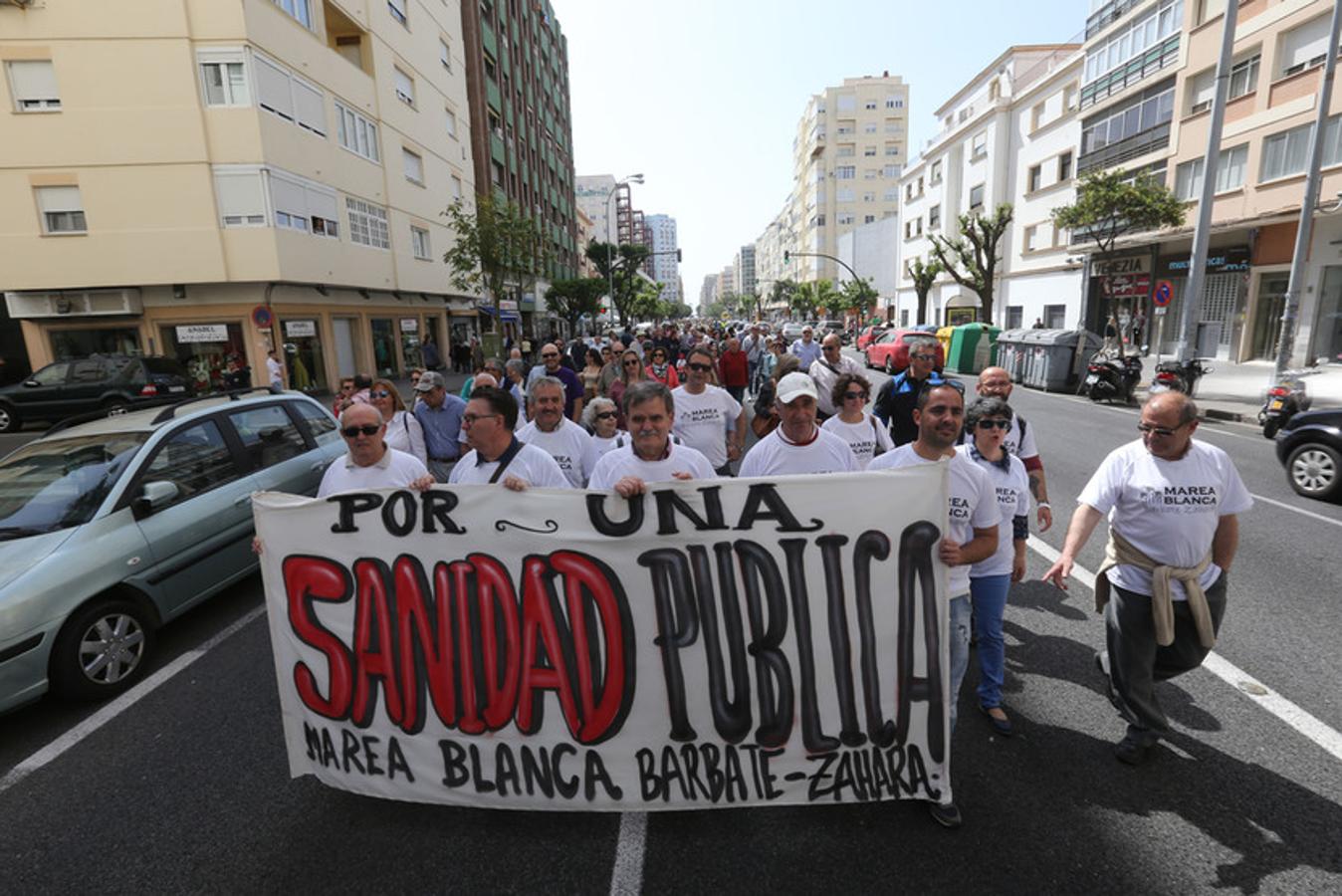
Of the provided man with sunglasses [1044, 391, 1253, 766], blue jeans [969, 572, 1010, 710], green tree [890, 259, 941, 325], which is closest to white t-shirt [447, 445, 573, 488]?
blue jeans [969, 572, 1010, 710]

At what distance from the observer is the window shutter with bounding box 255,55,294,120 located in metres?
17.8

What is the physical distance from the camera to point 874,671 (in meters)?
2.70

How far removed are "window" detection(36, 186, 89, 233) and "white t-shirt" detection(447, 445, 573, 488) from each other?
21.3m

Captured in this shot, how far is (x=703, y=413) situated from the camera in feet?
19.0

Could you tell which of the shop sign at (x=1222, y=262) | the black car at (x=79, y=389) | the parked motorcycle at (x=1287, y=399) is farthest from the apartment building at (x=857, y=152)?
the black car at (x=79, y=389)

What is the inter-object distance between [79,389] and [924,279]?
4466 cm

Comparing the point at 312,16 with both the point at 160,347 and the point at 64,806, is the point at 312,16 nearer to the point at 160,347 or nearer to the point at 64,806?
the point at 160,347

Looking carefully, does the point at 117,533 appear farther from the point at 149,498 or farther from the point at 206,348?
the point at 206,348

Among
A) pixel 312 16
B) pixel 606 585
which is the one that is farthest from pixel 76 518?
pixel 312 16

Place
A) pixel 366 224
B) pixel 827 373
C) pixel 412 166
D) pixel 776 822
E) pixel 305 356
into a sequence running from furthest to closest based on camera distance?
pixel 412 166
pixel 366 224
pixel 305 356
pixel 827 373
pixel 776 822

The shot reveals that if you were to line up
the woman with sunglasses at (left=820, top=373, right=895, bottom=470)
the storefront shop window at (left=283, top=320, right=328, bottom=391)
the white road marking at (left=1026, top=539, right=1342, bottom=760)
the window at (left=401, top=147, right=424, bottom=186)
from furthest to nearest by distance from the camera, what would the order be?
the window at (left=401, top=147, right=424, bottom=186) → the storefront shop window at (left=283, top=320, right=328, bottom=391) → the woman with sunglasses at (left=820, top=373, right=895, bottom=470) → the white road marking at (left=1026, top=539, right=1342, bottom=760)

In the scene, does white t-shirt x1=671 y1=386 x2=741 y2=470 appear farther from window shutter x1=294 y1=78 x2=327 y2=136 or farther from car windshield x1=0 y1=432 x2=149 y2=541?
window shutter x1=294 y1=78 x2=327 y2=136

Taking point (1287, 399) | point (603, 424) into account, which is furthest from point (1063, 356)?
point (603, 424)

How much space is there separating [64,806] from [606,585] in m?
2.75
